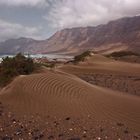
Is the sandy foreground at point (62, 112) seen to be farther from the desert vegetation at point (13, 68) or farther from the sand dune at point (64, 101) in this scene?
the desert vegetation at point (13, 68)

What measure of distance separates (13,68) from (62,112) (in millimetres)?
7119

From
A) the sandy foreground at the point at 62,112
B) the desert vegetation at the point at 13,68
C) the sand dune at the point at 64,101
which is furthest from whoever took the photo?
the desert vegetation at the point at 13,68

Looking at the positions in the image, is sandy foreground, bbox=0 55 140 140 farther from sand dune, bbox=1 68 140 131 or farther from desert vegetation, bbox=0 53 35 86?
desert vegetation, bbox=0 53 35 86

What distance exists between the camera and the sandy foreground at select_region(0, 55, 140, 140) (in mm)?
8078

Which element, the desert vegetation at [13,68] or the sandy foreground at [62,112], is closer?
the sandy foreground at [62,112]

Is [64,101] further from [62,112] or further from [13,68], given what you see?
[13,68]

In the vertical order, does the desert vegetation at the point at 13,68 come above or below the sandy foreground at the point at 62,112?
above

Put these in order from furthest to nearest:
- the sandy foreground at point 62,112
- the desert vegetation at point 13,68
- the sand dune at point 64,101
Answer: the desert vegetation at point 13,68
the sand dune at point 64,101
the sandy foreground at point 62,112

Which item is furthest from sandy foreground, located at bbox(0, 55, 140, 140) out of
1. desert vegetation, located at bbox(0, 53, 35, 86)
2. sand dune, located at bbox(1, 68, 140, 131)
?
desert vegetation, located at bbox(0, 53, 35, 86)

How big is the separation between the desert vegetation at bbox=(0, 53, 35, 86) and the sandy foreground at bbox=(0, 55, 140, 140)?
2448mm

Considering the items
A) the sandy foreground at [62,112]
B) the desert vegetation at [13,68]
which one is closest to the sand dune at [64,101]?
the sandy foreground at [62,112]

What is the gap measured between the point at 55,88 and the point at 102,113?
3080mm

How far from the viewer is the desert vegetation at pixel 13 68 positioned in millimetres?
15724

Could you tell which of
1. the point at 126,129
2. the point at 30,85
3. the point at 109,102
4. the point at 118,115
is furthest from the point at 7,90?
the point at 126,129
